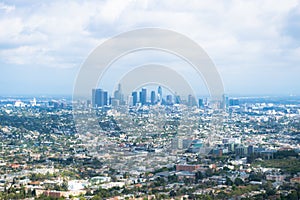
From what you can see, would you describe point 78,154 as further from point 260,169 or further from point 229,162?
point 260,169

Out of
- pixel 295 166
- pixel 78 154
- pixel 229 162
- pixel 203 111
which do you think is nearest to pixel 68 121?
pixel 203 111

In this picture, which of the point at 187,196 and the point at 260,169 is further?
the point at 260,169

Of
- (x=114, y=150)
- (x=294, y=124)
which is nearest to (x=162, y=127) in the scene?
(x=114, y=150)

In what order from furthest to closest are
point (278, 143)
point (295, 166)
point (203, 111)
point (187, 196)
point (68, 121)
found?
point (68, 121) → point (203, 111) → point (278, 143) → point (295, 166) → point (187, 196)

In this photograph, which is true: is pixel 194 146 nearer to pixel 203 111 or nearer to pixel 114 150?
pixel 114 150

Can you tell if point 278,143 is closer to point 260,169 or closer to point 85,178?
point 260,169

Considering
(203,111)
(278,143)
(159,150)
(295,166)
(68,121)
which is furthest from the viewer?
(68,121)

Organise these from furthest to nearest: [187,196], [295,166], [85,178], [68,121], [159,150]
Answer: [68,121], [159,150], [295,166], [85,178], [187,196]

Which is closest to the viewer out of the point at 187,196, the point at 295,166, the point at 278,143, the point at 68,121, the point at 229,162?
the point at 187,196

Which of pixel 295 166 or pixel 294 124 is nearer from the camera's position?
pixel 295 166
